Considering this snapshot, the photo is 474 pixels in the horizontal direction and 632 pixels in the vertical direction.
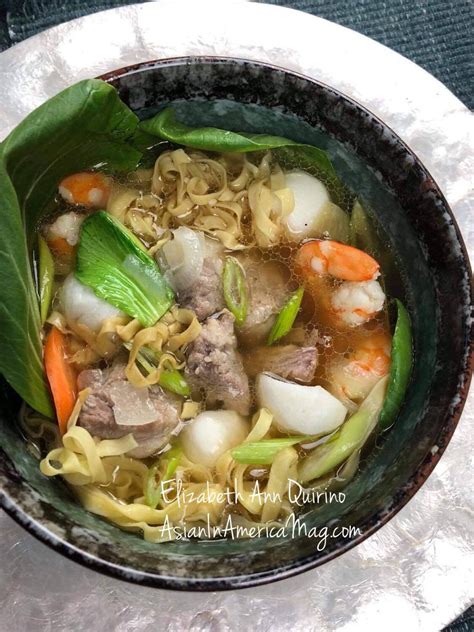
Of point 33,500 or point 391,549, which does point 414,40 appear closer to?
point 391,549

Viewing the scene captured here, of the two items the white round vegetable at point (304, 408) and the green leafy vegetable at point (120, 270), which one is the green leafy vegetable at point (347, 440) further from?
the green leafy vegetable at point (120, 270)

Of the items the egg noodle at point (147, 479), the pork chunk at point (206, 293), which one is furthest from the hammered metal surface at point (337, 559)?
the pork chunk at point (206, 293)

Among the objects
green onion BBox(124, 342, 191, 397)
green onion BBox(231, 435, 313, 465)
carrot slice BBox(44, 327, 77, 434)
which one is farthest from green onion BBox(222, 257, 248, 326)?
carrot slice BBox(44, 327, 77, 434)

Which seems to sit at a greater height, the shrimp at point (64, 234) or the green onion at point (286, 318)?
the shrimp at point (64, 234)

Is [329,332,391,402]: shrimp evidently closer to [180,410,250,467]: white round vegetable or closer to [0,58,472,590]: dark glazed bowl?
[0,58,472,590]: dark glazed bowl

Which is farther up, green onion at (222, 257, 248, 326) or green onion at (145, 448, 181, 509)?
green onion at (222, 257, 248, 326)

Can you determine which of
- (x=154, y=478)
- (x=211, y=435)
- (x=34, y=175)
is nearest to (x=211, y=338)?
(x=211, y=435)
